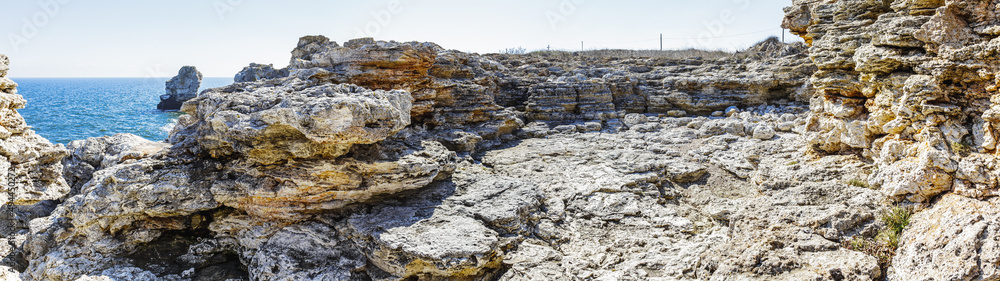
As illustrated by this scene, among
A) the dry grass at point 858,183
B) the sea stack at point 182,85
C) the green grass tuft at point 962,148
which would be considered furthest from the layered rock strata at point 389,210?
the sea stack at point 182,85

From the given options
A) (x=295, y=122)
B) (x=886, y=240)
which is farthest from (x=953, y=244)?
(x=295, y=122)

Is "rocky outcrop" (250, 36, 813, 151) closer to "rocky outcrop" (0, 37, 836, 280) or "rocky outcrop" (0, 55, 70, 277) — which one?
"rocky outcrop" (0, 37, 836, 280)

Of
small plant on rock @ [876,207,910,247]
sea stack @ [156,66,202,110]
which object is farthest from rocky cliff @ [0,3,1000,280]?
sea stack @ [156,66,202,110]

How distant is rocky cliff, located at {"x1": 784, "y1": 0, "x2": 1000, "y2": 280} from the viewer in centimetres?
610

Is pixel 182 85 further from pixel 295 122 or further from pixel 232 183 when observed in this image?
pixel 295 122

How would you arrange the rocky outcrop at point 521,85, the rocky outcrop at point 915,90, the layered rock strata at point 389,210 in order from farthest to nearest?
the rocky outcrop at point 521,85 < the layered rock strata at point 389,210 < the rocky outcrop at point 915,90

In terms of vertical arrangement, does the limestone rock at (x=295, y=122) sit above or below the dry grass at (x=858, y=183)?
above

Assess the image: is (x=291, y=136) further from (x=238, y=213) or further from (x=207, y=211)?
(x=207, y=211)

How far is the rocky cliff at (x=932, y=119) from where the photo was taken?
20.0 ft

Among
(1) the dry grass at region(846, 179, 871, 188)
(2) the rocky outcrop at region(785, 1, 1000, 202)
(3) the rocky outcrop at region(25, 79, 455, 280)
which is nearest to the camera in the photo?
(2) the rocky outcrop at region(785, 1, 1000, 202)

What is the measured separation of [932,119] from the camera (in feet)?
25.2

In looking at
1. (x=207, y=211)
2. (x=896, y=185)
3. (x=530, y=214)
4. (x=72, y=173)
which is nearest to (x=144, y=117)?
(x=72, y=173)

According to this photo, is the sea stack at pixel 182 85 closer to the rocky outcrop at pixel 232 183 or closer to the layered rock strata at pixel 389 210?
the layered rock strata at pixel 389 210

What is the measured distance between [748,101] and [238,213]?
1904 centimetres
